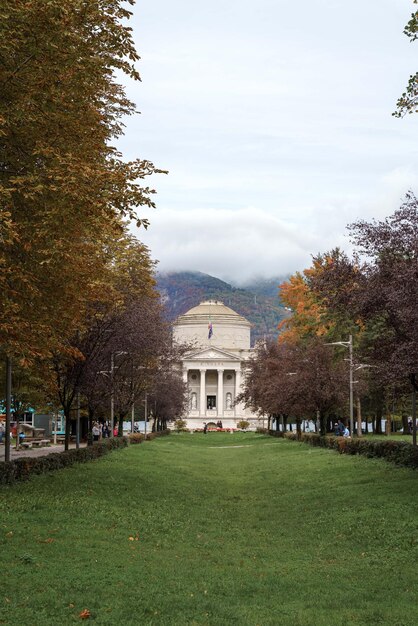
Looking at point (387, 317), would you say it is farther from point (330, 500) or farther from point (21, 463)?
point (21, 463)

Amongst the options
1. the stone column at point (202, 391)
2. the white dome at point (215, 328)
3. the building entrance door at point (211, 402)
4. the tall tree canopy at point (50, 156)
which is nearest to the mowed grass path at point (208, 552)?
the tall tree canopy at point (50, 156)

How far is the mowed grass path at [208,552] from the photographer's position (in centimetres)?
1020

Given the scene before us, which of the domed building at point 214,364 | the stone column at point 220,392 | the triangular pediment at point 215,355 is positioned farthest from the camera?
the triangular pediment at point 215,355

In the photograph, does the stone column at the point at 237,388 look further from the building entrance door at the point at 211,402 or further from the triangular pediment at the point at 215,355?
the building entrance door at the point at 211,402

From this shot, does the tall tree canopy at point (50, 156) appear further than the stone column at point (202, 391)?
No

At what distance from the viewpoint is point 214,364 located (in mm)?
153500

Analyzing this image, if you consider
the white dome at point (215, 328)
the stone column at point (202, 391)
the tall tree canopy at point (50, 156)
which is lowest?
the stone column at point (202, 391)

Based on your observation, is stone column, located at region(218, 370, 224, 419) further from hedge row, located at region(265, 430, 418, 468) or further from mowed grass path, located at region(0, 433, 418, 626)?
mowed grass path, located at region(0, 433, 418, 626)

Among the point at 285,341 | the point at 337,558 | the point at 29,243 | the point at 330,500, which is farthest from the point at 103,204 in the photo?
the point at 285,341

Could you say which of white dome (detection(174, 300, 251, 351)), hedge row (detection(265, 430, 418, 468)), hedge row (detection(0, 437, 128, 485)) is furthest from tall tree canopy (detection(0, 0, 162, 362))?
white dome (detection(174, 300, 251, 351))

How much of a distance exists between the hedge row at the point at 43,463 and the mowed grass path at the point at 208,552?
55 cm

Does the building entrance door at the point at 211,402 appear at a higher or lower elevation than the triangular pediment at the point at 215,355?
lower

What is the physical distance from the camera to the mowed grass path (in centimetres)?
1020

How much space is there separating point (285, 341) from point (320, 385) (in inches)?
778
